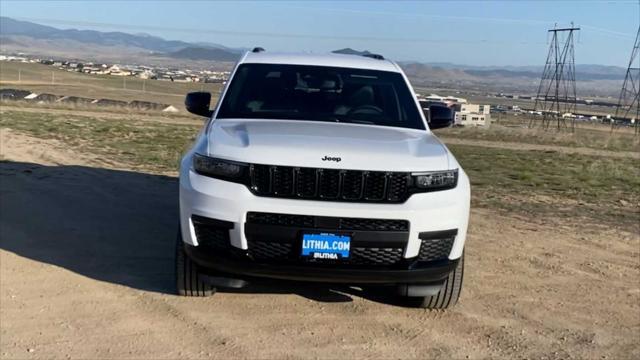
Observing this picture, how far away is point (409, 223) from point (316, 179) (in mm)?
613

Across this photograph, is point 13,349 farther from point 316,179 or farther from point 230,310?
point 316,179

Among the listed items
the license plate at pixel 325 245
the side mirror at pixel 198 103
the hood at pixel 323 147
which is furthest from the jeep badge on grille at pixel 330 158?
the side mirror at pixel 198 103

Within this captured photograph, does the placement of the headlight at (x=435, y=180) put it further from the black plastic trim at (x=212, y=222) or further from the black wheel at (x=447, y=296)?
the black plastic trim at (x=212, y=222)

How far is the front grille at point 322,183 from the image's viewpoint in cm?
417

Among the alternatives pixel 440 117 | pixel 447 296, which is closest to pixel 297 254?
pixel 447 296

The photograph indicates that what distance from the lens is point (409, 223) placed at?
13.7ft

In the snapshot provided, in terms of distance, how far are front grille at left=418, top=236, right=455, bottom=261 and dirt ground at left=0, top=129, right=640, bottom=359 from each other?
522 mm

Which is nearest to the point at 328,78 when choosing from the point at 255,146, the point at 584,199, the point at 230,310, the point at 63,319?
the point at 255,146

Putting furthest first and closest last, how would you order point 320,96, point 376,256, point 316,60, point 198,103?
1. point 316,60
2. point 198,103
3. point 320,96
4. point 376,256

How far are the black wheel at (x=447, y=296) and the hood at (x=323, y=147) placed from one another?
2.75 feet

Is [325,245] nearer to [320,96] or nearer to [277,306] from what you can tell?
[277,306]

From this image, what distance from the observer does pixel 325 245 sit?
13.5 ft

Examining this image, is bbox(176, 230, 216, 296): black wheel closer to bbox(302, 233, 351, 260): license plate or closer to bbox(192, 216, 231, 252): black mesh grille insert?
bbox(192, 216, 231, 252): black mesh grille insert

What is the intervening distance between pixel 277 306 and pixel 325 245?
905 mm
